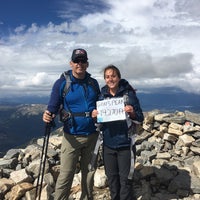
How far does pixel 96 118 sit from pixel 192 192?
193 inches

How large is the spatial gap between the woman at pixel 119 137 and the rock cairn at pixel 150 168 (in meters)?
2.51

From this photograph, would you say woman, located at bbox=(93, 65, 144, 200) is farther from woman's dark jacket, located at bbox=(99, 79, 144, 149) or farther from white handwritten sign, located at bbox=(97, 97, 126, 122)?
white handwritten sign, located at bbox=(97, 97, 126, 122)

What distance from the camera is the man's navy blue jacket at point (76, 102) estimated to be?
741 centimetres

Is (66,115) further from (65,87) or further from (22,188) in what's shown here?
(22,188)

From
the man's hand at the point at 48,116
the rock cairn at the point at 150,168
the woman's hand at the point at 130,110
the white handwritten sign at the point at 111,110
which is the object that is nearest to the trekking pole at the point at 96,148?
the white handwritten sign at the point at 111,110

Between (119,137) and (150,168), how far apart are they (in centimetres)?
404

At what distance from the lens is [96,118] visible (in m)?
7.45

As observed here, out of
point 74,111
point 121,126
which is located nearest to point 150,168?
point 121,126

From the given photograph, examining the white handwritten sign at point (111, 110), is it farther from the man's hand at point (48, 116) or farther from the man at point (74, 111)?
the man's hand at point (48, 116)

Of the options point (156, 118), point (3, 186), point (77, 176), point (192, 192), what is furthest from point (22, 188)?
point (156, 118)

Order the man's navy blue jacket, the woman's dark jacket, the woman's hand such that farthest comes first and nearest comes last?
the man's navy blue jacket
the woman's dark jacket
the woman's hand

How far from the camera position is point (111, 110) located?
722cm

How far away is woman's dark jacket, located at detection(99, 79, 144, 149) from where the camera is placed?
7.20 metres

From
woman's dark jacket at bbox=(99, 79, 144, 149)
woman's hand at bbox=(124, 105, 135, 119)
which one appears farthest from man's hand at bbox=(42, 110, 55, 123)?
woman's hand at bbox=(124, 105, 135, 119)
